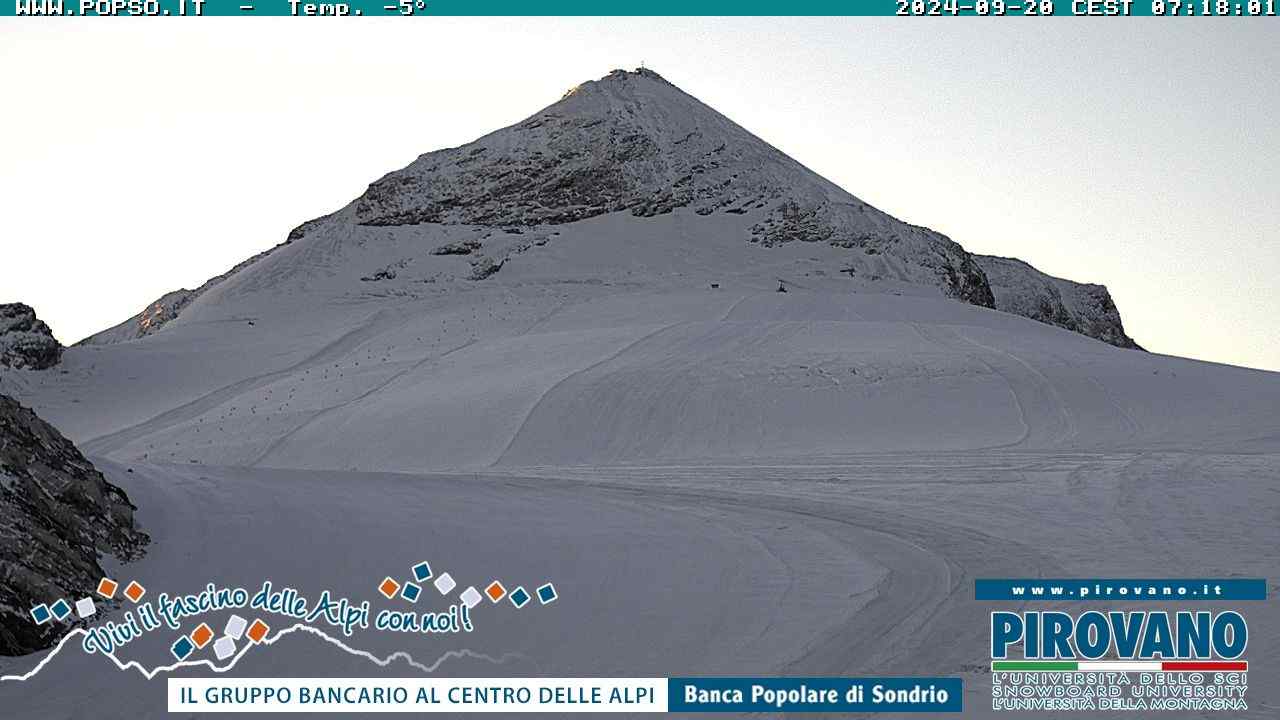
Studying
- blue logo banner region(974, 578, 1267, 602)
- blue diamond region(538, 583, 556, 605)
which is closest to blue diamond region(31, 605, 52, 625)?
blue diamond region(538, 583, 556, 605)

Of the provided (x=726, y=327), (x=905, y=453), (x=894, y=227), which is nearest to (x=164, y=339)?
(x=726, y=327)

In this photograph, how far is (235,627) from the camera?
6.89 meters

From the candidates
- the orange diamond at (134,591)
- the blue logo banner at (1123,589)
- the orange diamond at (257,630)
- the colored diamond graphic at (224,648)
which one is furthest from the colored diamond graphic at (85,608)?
the blue logo banner at (1123,589)

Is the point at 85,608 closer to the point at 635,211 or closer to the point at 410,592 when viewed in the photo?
the point at 410,592

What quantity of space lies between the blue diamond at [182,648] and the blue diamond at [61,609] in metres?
0.57

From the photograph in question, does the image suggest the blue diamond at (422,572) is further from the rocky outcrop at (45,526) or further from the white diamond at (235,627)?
the rocky outcrop at (45,526)

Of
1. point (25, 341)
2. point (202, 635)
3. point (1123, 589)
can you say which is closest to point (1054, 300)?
point (25, 341)

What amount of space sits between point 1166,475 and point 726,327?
1621 centimetres

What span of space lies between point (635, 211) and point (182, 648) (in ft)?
169

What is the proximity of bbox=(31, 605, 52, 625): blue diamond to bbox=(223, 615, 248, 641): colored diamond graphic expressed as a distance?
0.93 m

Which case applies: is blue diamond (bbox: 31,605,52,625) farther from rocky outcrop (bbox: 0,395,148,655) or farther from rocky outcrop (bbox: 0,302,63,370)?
rocky outcrop (bbox: 0,302,63,370)

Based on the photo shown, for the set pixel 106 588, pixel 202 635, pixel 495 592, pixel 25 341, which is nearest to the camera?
pixel 202 635

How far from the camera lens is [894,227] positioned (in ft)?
187

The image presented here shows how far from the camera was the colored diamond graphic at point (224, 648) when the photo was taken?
21.5 feet
